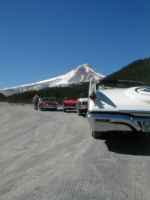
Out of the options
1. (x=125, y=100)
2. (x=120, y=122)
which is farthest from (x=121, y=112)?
(x=125, y=100)

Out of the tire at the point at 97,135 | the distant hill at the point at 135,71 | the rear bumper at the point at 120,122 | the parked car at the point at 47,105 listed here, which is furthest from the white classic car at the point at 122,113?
the distant hill at the point at 135,71

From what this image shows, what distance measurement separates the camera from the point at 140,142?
305 inches

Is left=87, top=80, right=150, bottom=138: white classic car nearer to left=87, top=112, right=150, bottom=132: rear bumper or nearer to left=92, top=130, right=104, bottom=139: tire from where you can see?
left=87, top=112, right=150, bottom=132: rear bumper

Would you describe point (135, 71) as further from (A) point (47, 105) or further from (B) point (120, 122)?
(B) point (120, 122)

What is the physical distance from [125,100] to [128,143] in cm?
127

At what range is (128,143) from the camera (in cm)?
760

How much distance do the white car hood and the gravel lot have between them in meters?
0.94

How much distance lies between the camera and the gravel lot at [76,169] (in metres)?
4.20

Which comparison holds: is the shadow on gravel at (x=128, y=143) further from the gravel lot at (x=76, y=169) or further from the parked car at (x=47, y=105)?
the parked car at (x=47, y=105)

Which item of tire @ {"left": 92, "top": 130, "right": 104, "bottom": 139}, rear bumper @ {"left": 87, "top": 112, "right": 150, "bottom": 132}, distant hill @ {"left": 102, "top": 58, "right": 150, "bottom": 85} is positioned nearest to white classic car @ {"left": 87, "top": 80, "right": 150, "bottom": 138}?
rear bumper @ {"left": 87, "top": 112, "right": 150, "bottom": 132}

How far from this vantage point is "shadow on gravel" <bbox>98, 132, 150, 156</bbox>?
6750 mm

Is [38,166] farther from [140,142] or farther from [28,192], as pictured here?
[140,142]

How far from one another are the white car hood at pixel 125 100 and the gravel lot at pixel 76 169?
94 centimetres

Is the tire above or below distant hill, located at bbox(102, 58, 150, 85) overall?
below
